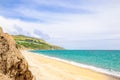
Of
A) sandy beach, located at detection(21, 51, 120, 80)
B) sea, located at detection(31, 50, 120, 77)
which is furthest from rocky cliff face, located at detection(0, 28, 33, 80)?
sea, located at detection(31, 50, 120, 77)

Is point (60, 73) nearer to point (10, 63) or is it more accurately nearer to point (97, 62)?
point (10, 63)

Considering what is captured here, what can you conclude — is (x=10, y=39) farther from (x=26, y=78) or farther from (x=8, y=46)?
(x=26, y=78)

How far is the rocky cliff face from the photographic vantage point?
27.1ft

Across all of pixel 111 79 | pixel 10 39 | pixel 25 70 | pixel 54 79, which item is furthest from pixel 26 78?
pixel 111 79

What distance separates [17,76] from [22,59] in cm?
59

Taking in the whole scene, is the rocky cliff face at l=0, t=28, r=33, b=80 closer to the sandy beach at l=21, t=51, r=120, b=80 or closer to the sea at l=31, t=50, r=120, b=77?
the sandy beach at l=21, t=51, r=120, b=80

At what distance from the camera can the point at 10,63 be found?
8.29m

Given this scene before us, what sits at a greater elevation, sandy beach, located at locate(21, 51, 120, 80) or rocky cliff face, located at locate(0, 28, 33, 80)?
rocky cliff face, located at locate(0, 28, 33, 80)

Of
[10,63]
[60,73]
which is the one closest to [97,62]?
[60,73]

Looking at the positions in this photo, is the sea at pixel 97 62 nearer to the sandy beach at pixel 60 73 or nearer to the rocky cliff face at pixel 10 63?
the sandy beach at pixel 60 73

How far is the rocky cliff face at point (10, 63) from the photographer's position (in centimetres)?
825

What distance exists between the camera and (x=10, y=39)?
8836 mm

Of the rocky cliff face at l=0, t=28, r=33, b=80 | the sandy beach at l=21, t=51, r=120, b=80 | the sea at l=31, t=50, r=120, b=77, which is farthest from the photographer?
the sea at l=31, t=50, r=120, b=77

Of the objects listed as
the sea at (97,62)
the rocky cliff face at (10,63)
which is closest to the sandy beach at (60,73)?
the sea at (97,62)
